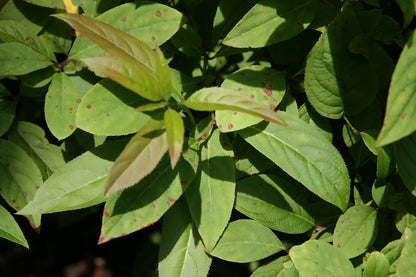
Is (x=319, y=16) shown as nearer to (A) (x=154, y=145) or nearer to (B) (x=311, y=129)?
(B) (x=311, y=129)

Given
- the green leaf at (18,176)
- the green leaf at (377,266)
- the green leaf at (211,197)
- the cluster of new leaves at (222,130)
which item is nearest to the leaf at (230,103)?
the cluster of new leaves at (222,130)

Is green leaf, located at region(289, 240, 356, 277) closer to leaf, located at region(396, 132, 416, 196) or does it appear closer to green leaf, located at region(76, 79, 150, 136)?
leaf, located at region(396, 132, 416, 196)

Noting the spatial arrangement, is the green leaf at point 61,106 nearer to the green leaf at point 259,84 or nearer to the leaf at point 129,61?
the leaf at point 129,61

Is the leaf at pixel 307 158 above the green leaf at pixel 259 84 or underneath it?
underneath

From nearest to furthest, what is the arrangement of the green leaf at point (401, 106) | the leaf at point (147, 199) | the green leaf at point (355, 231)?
the green leaf at point (401, 106) → the leaf at point (147, 199) → the green leaf at point (355, 231)

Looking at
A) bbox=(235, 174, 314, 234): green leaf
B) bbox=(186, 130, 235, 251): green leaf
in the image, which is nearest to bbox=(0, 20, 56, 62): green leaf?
bbox=(186, 130, 235, 251): green leaf

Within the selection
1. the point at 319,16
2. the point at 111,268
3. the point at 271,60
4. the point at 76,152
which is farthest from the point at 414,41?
the point at 111,268
